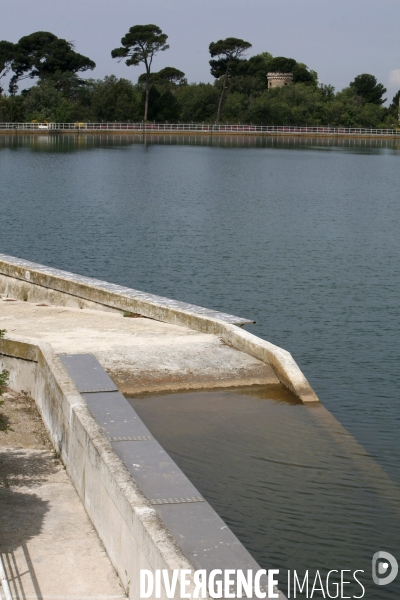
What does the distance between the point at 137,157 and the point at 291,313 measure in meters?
60.7

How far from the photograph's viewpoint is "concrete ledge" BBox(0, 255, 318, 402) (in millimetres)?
13298

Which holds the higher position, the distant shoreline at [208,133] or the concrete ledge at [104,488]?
the distant shoreline at [208,133]

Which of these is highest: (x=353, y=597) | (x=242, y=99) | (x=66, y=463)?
(x=242, y=99)

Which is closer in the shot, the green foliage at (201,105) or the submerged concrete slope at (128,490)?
the submerged concrete slope at (128,490)

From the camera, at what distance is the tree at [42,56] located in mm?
131750

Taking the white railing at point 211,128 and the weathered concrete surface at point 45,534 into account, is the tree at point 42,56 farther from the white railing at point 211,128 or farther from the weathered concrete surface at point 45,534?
the weathered concrete surface at point 45,534

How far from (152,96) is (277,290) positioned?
104 metres

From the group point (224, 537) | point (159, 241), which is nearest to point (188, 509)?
point (224, 537)

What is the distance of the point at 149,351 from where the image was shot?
43.9 feet

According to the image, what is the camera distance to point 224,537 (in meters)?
6.89

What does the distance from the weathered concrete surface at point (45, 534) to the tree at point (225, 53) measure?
12091 cm

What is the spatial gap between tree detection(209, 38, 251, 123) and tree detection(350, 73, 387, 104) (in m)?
34.2

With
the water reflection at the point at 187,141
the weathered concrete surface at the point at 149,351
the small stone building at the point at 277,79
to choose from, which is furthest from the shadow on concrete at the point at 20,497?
the small stone building at the point at 277,79

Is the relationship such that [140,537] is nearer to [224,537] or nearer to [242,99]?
[224,537]
